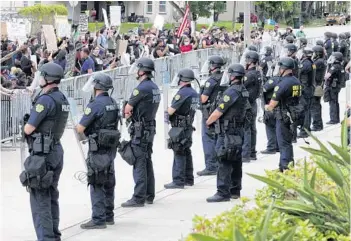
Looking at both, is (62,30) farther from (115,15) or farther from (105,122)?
(105,122)

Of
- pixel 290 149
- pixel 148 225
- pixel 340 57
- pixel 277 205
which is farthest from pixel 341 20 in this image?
pixel 277 205

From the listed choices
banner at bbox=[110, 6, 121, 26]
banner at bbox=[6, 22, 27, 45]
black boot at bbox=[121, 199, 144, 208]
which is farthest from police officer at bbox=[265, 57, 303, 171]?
banner at bbox=[110, 6, 121, 26]

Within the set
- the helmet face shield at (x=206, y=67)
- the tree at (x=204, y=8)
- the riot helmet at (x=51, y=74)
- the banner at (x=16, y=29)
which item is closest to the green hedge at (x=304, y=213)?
the riot helmet at (x=51, y=74)

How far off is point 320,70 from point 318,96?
553 millimetres

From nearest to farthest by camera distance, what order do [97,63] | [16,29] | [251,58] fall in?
1. [251,58]
2. [16,29]
3. [97,63]

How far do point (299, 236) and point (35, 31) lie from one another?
93.8ft

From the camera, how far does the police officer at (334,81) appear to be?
1891cm

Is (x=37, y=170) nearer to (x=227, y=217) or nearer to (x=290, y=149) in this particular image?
(x=227, y=217)

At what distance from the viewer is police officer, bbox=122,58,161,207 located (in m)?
11.0

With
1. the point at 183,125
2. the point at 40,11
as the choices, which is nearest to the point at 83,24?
the point at 40,11

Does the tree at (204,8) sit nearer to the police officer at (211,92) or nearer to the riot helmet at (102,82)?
the police officer at (211,92)

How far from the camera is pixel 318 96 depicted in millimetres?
18031

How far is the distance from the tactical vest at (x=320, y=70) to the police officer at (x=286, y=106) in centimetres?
477

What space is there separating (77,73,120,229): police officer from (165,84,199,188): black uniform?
2142mm
